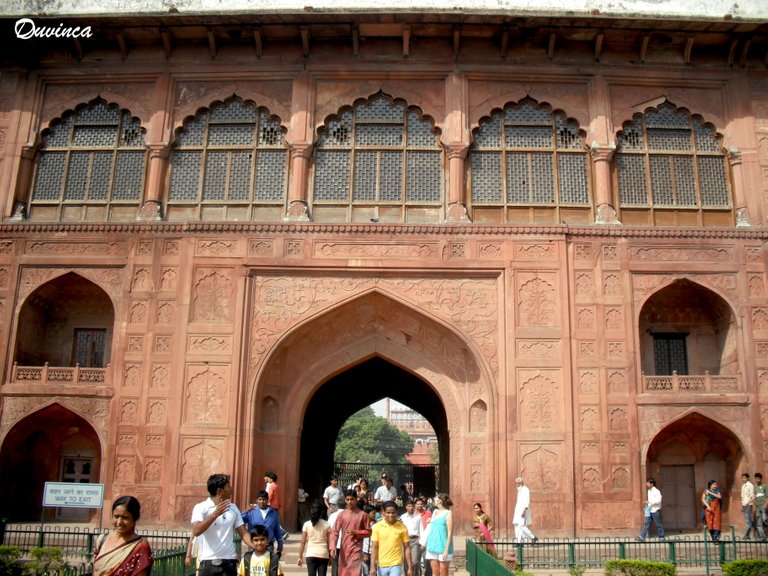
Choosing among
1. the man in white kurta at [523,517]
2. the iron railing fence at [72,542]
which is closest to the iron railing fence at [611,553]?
the man in white kurta at [523,517]

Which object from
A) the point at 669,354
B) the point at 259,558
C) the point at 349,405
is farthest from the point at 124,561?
the point at 349,405

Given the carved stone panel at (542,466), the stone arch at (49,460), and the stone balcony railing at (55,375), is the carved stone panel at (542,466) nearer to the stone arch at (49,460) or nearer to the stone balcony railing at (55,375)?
the stone balcony railing at (55,375)

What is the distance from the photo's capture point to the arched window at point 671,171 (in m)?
15.9

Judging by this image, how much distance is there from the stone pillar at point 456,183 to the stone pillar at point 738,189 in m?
5.56

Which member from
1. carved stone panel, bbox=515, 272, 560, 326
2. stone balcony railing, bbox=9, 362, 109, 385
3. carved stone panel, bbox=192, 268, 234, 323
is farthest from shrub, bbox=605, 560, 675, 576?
stone balcony railing, bbox=9, 362, 109, 385

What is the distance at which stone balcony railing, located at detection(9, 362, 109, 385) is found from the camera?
1511 cm

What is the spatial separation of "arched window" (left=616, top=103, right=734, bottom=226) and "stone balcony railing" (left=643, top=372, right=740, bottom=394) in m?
3.16

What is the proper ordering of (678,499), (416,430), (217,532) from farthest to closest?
1. (416,430)
2. (678,499)
3. (217,532)

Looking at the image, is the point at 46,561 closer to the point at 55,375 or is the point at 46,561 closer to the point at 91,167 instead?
the point at 55,375

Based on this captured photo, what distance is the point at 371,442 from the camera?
66.3 metres

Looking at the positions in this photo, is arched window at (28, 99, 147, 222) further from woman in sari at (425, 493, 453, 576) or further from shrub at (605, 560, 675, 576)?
shrub at (605, 560, 675, 576)

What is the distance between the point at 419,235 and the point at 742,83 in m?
7.78

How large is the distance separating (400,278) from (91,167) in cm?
705

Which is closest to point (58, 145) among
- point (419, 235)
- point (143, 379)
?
point (143, 379)
